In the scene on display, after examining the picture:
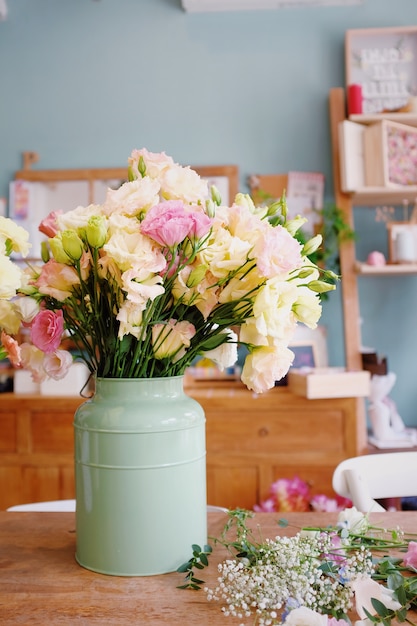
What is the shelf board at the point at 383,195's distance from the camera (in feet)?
8.93

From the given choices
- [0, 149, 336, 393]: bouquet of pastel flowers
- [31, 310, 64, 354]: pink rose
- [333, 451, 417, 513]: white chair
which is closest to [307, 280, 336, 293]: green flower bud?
[0, 149, 336, 393]: bouquet of pastel flowers

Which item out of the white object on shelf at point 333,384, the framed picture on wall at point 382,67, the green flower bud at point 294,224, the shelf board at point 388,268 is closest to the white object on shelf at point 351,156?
the framed picture on wall at point 382,67

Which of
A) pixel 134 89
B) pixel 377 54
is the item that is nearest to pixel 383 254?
pixel 377 54

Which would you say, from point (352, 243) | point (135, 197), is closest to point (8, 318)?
point (135, 197)

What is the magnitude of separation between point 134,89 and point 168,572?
2610mm

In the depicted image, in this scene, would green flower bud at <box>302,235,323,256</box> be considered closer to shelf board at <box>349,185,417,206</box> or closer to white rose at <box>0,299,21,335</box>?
white rose at <box>0,299,21,335</box>

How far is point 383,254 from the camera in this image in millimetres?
2955

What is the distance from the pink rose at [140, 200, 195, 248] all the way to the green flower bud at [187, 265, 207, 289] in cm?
5

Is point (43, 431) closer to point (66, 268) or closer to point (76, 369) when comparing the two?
point (76, 369)

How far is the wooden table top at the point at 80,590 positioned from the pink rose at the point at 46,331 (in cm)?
32

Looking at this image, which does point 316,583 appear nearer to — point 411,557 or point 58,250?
point 411,557

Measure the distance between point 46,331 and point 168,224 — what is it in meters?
0.23

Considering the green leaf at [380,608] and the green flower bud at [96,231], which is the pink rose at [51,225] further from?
the green leaf at [380,608]

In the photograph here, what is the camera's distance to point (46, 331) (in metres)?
0.87
